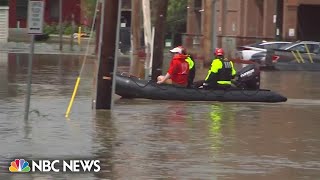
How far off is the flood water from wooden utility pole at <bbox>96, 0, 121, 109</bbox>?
0.40 m

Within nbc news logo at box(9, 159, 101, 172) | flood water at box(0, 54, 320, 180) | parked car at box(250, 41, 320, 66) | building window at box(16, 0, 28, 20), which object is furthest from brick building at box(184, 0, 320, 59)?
nbc news logo at box(9, 159, 101, 172)

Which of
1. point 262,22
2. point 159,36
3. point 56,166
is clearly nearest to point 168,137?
point 56,166

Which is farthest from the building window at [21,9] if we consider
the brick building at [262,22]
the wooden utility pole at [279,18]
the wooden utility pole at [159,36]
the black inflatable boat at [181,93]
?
the black inflatable boat at [181,93]

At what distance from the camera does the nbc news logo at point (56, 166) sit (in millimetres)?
10484

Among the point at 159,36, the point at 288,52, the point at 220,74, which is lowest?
the point at 220,74

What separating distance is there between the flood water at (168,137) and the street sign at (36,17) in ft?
5.79

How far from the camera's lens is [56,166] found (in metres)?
10.6

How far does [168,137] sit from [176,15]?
184 feet

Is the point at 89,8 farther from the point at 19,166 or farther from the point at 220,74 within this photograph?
the point at 19,166

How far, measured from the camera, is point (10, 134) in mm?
13750

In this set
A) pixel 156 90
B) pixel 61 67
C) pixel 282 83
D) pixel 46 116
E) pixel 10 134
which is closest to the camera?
pixel 10 134

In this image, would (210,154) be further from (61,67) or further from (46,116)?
(61,67)

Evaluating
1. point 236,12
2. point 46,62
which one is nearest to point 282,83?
point 46,62

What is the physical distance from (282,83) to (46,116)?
14671 mm
